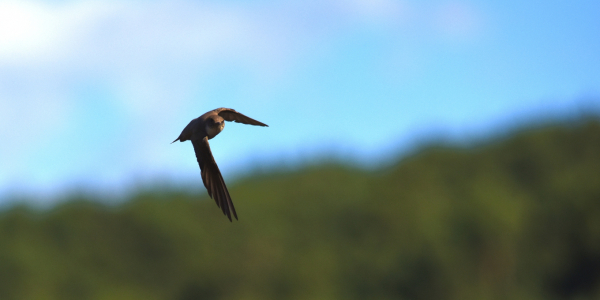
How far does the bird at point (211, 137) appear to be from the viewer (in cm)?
642

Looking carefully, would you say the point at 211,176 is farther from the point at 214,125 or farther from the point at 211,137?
the point at 214,125

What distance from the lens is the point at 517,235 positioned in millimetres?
66062

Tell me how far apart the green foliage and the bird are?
50879mm

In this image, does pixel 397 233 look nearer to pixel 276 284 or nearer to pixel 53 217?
pixel 276 284

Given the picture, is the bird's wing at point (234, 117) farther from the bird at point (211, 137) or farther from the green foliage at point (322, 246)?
the green foliage at point (322, 246)

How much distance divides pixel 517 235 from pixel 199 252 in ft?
85.7

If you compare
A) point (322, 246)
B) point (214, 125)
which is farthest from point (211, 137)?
point (322, 246)

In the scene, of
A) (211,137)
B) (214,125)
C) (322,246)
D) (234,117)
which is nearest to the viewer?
(214,125)

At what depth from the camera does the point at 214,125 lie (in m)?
6.37

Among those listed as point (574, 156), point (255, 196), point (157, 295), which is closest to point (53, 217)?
point (157, 295)

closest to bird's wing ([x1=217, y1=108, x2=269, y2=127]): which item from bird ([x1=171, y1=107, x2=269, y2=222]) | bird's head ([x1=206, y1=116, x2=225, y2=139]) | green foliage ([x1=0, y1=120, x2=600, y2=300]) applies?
bird ([x1=171, y1=107, x2=269, y2=222])

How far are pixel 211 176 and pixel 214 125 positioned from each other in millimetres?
510

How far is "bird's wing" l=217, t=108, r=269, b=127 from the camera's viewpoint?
22.1 feet

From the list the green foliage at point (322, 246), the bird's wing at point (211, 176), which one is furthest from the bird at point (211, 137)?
the green foliage at point (322, 246)
